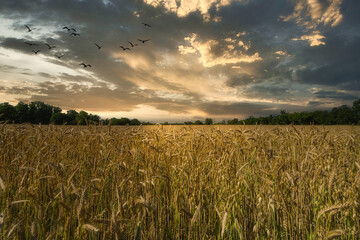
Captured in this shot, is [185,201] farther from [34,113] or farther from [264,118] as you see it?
[34,113]

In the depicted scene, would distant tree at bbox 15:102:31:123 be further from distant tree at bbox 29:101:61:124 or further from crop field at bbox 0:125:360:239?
crop field at bbox 0:125:360:239

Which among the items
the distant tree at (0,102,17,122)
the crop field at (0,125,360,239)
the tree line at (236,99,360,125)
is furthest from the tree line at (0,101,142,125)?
the crop field at (0,125,360,239)

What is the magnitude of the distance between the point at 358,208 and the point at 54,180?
15.3 ft

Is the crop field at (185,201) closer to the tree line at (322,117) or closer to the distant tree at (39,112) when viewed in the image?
the tree line at (322,117)

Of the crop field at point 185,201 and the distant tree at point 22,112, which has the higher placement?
the distant tree at point 22,112

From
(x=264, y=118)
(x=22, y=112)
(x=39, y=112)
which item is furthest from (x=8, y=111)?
(x=264, y=118)

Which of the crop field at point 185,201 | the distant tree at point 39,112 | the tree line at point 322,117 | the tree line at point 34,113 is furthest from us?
the distant tree at point 39,112

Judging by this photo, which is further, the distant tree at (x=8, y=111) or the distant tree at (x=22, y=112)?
the distant tree at (x=22, y=112)

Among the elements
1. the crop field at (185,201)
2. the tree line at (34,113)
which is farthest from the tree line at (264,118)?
the crop field at (185,201)

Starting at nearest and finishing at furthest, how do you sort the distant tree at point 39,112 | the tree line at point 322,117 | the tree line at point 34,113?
the tree line at point 322,117, the tree line at point 34,113, the distant tree at point 39,112

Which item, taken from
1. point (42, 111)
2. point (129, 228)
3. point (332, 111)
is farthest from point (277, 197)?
point (42, 111)

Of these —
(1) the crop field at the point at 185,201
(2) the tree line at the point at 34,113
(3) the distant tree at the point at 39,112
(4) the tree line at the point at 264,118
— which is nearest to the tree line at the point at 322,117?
(4) the tree line at the point at 264,118

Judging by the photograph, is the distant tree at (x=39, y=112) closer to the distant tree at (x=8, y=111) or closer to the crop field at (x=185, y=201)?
the distant tree at (x=8, y=111)

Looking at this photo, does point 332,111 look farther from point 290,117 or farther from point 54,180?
point 54,180
